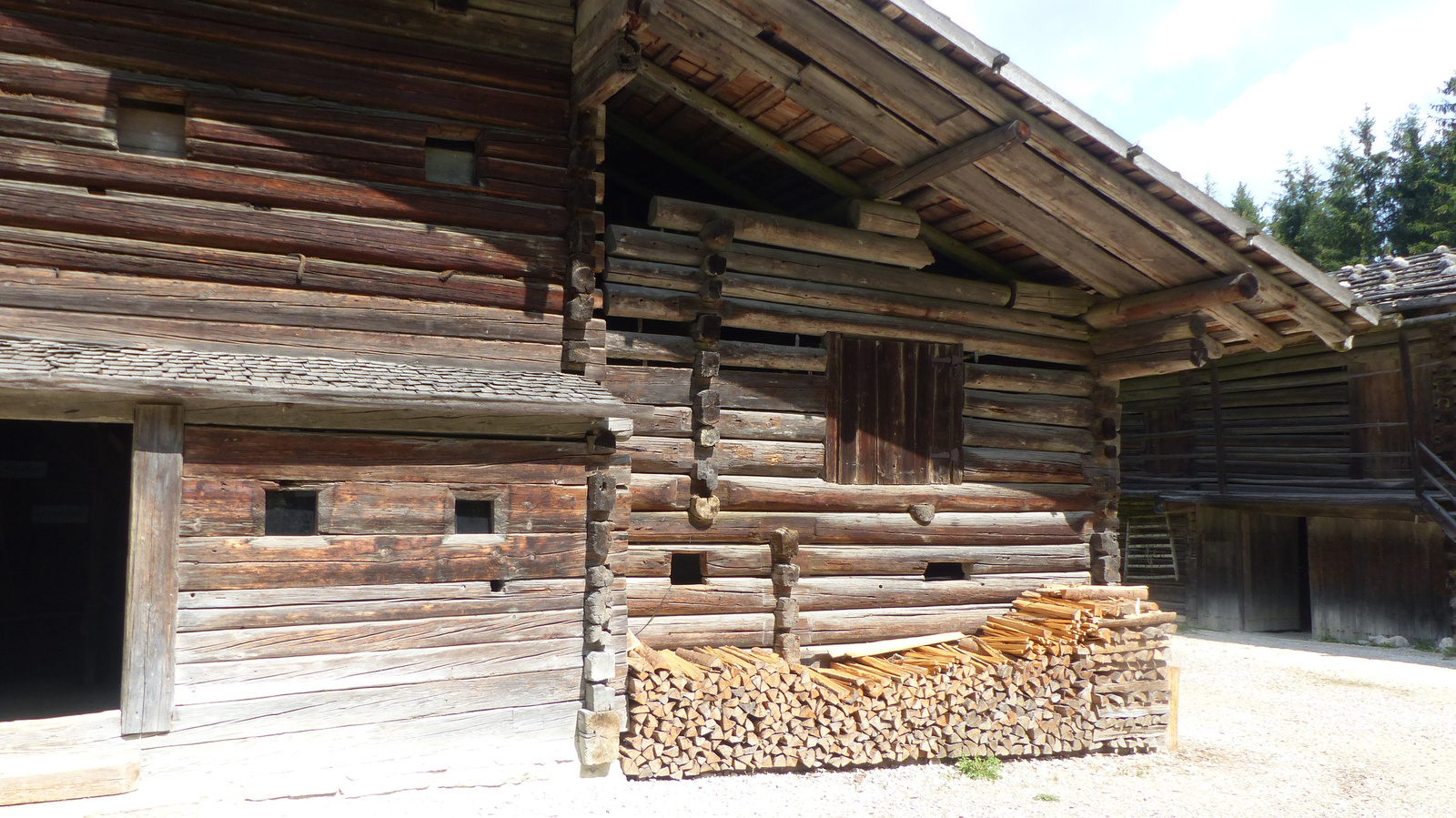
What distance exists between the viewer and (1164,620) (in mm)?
9594

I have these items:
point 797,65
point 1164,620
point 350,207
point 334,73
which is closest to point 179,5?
point 334,73

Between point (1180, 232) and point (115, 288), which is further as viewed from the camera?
point (1180, 232)

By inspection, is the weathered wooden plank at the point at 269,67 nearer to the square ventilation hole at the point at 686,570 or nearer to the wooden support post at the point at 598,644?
the wooden support post at the point at 598,644

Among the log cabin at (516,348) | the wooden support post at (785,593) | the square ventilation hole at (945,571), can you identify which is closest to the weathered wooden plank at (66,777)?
the log cabin at (516,348)

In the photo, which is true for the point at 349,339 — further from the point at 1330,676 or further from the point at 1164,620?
the point at 1330,676

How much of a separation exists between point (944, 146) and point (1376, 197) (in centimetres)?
2962

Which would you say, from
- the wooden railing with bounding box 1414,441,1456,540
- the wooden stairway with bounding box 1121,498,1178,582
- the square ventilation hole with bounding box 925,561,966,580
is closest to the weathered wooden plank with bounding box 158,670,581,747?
the square ventilation hole with bounding box 925,561,966,580

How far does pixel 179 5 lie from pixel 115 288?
2.14m

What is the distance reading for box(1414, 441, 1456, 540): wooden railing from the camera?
1466 centimetres

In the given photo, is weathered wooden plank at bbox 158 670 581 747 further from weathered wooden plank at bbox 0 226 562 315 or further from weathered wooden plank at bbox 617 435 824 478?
weathered wooden plank at bbox 0 226 562 315

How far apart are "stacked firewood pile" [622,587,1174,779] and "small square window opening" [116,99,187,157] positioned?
5.23 m

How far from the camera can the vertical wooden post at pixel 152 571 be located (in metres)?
6.34

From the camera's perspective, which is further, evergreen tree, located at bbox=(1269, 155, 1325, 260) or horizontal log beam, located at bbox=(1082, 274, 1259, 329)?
evergreen tree, located at bbox=(1269, 155, 1325, 260)

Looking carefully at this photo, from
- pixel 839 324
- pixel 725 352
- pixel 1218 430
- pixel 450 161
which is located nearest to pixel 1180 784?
pixel 839 324
